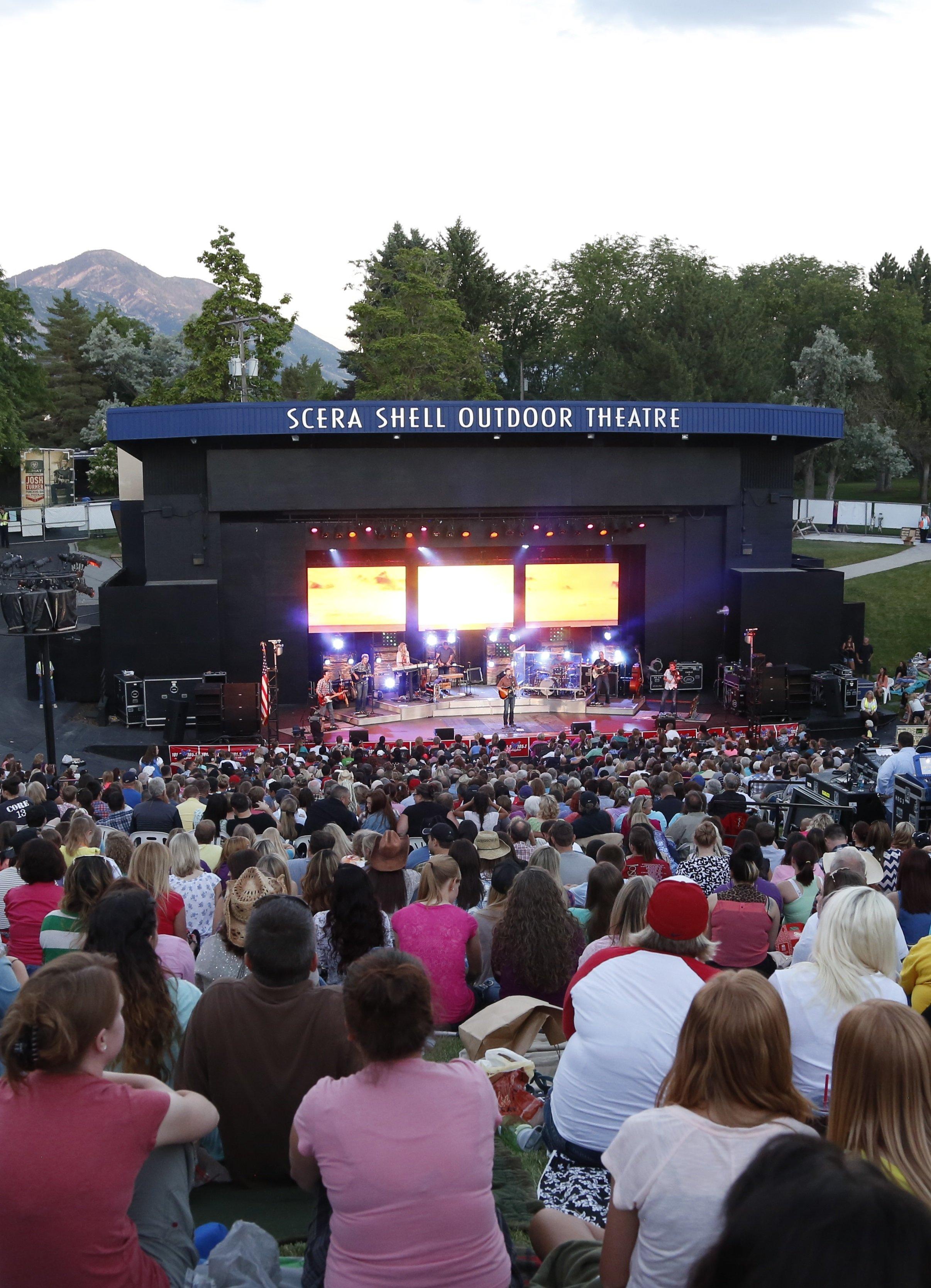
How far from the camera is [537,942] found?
5.07 meters

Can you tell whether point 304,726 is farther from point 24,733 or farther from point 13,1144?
point 13,1144

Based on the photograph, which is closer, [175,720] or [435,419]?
[175,720]

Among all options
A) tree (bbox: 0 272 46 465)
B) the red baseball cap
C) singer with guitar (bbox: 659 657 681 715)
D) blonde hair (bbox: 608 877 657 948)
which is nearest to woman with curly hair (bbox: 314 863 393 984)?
blonde hair (bbox: 608 877 657 948)

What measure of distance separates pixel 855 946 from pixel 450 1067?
1427mm

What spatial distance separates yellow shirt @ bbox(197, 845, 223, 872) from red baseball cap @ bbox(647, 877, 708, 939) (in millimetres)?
4763

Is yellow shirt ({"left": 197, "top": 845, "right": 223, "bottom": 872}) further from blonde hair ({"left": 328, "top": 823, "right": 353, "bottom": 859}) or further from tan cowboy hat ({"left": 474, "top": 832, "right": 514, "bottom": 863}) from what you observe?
tan cowboy hat ({"left": 474, "top": 832, "right": 514, "bottom": 863})

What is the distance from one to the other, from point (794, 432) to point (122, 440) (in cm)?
1341

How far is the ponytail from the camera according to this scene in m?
2.55

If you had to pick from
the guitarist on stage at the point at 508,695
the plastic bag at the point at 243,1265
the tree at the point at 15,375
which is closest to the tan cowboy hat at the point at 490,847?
the plastic bag at the point at 243,1265

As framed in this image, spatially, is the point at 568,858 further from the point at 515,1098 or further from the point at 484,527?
the point at 484,527

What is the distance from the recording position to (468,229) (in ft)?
186

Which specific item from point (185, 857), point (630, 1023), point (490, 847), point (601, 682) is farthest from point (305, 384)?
point (630, 1023)

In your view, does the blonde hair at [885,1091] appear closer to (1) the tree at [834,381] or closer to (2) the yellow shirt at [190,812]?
(2) the yellow shirt at [190,812]

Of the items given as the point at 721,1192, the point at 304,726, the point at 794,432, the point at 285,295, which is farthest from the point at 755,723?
the point at 285,295
